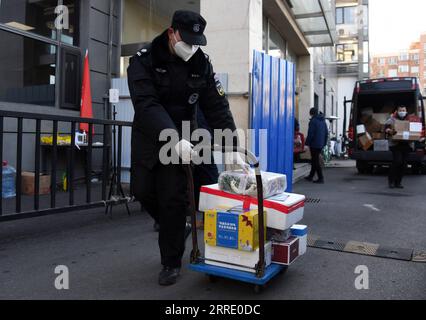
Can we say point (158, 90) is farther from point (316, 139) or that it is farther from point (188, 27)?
point (316, 139)

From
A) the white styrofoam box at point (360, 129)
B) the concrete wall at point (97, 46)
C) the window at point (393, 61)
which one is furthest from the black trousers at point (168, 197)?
the window at point (393, 61)

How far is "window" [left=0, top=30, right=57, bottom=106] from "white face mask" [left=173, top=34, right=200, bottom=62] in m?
5.35

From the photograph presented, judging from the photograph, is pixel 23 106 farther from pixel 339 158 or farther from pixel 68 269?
pixel 339 158

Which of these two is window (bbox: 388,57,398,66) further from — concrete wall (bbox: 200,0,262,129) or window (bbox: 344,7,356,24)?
concrete wall (bbox: 200,0,262,129)

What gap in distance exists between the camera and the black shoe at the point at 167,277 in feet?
9.35

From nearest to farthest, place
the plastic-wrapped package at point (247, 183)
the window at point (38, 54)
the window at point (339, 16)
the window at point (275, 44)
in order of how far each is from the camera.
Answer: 1. the plastic-wrapped package at point (247, 183)
2. the window at point (38, 54)
3. the window at point (275, 44)
4. the window at point (339, 16)

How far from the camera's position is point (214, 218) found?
271cm

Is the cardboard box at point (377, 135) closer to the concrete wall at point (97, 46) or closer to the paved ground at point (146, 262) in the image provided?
the paved ground at point (146, 262)

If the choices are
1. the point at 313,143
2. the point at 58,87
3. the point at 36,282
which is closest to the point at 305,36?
the point at 313,143

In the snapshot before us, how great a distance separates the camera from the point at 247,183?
2.77m

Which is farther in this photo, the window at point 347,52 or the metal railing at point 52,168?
the window at point 347,52

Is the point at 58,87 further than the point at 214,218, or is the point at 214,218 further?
the point at 58,87

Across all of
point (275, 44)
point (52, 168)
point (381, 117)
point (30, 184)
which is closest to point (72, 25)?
point (30, 184)
